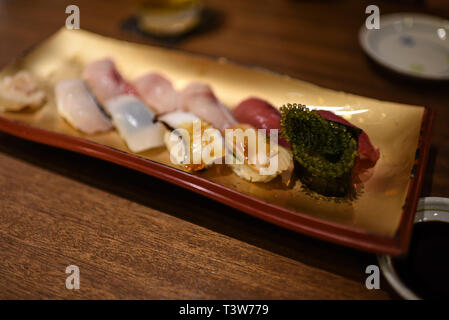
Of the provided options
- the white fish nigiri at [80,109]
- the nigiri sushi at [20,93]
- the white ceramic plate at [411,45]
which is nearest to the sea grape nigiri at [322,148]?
the white fish nigiri at [80,109]

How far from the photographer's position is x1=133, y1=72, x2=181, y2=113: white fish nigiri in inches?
79.9

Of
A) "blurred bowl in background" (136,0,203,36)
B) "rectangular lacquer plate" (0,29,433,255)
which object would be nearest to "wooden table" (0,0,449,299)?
"rectangular lacquer plate" (0,29,433,255)

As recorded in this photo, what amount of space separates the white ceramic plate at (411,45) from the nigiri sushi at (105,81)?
165 centimetres

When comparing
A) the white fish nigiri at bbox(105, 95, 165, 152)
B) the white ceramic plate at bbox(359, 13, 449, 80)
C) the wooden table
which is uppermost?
the white ceramic plate at bbox(359, 13, 449, 80)

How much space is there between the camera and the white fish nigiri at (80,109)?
6.15ft

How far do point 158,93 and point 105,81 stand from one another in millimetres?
344

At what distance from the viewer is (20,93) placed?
6.59 ft

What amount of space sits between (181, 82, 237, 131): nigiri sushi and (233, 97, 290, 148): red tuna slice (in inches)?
2.5

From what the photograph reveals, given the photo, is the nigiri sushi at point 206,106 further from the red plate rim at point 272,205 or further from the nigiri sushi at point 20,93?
the nigiri sushi at point 20,93

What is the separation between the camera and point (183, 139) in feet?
5.62

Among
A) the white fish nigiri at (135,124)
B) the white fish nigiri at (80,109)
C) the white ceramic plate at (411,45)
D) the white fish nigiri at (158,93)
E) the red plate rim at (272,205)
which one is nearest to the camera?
the red plate rim at (272,205)

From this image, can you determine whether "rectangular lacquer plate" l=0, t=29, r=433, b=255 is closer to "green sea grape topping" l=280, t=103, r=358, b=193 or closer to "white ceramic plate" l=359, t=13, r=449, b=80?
"green sea grape topping" l=280, t=103, r=358, b=193

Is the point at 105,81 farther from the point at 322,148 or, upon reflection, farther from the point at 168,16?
the point at 322,148

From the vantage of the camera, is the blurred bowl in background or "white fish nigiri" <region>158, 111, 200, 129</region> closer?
"white fish nigiri" <region>158, 111, 200, 129</region>
